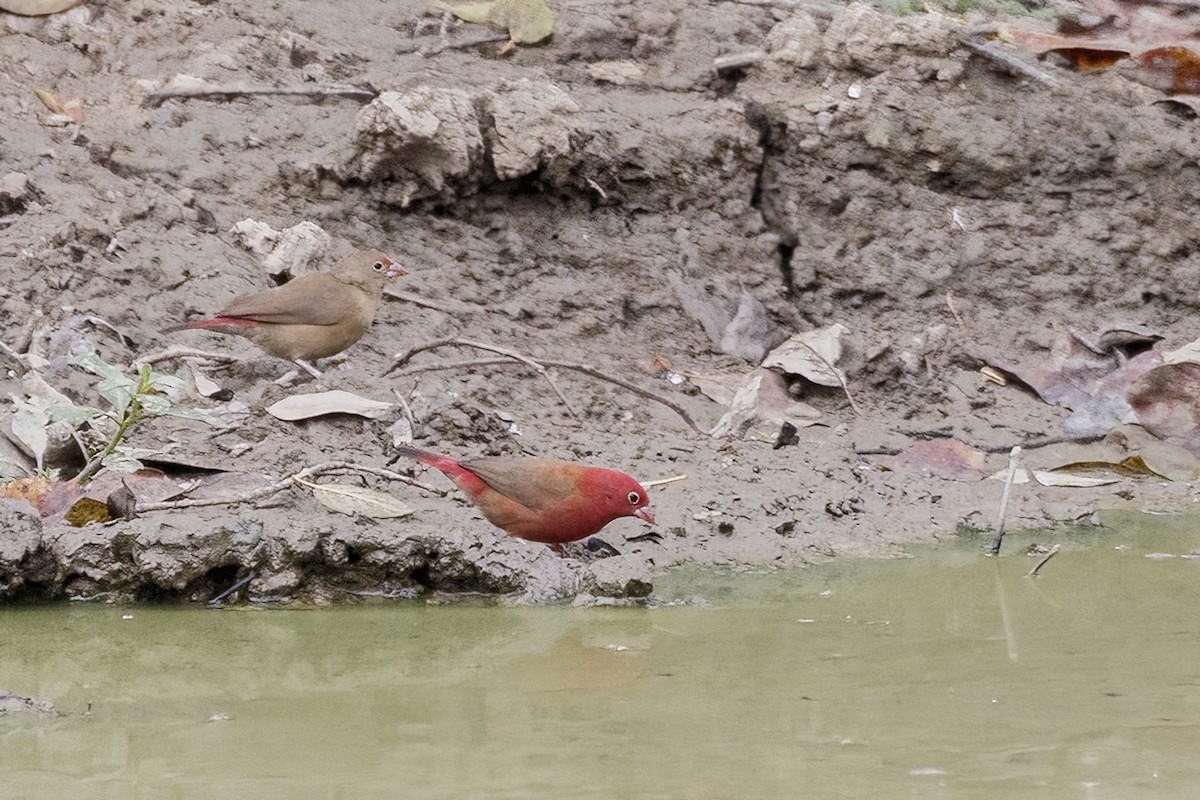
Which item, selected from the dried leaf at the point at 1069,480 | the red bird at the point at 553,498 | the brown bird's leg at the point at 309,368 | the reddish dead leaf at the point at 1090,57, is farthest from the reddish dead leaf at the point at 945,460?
the reddish dead leaf at the point at 1090,57

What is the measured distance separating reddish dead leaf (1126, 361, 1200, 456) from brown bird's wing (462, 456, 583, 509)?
107 inches

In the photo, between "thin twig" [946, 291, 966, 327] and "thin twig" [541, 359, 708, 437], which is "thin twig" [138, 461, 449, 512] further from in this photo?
"thin twig" [946, 291, 966, 327]

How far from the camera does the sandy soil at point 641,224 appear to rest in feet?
18.8

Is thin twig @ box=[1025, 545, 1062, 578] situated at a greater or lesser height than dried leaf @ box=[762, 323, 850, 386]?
greater

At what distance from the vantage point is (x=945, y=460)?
237 inches

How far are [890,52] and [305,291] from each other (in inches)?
120

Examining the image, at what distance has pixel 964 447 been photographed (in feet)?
20.1

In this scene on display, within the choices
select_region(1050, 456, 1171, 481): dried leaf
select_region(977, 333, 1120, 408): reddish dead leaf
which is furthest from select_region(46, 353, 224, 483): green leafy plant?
select_region(977, 333, 1120, 408): reddish dead leaf

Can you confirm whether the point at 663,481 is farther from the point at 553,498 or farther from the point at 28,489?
the point at 28,489

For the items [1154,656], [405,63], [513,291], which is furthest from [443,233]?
[1154,656]

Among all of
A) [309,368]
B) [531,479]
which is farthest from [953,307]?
[531,479]

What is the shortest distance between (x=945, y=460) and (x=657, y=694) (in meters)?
2.75

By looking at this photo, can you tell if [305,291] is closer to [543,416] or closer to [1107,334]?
[543,416]

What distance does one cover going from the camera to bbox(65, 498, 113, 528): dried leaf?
4.65 meters
